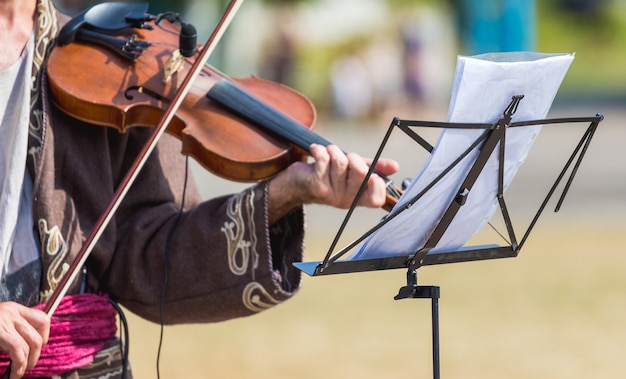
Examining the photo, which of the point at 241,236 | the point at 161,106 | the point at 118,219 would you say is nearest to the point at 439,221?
the point at 241,236

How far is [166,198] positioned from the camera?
2.52 metres

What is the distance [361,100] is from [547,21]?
10.3 m

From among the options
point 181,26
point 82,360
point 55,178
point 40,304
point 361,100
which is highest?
point 181,26

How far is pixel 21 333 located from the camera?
6.66ft

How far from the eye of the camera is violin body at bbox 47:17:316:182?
7.53 feet

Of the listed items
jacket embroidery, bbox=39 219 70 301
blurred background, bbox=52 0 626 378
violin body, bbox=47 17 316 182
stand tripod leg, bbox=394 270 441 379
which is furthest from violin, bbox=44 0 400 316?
blurred background, bbox=52 0 626 378

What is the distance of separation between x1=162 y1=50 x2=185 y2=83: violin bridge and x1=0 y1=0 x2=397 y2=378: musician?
0.14 m

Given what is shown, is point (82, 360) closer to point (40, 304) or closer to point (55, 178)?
point (40, 304)

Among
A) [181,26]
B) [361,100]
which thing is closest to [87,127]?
[181,26]

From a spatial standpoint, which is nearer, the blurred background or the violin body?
the violin body

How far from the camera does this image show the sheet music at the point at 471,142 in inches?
72.9

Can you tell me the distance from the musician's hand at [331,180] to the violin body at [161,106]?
68 mm

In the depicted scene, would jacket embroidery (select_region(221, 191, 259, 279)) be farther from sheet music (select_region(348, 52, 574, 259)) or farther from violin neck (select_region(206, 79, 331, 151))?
sheet music (select_region(348, 52, 574, 259))

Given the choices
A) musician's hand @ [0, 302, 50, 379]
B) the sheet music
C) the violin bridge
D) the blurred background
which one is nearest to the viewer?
the sheet music
